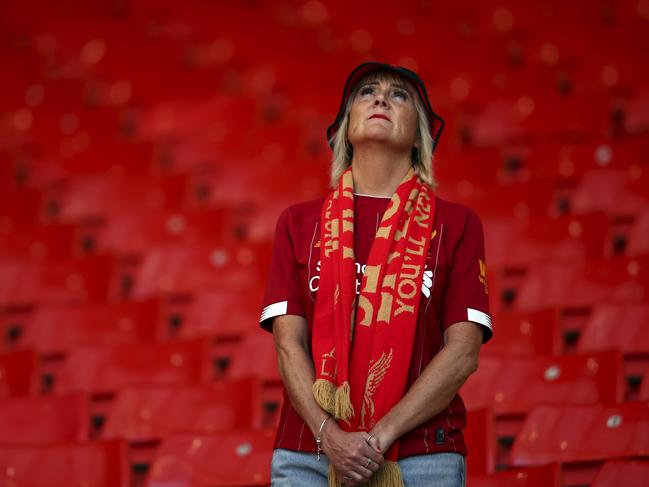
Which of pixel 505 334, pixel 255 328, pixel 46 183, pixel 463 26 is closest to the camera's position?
pixel 505 334

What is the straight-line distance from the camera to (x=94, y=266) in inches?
156

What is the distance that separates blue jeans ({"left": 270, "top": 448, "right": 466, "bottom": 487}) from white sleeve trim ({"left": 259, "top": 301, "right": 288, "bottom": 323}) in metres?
0.23

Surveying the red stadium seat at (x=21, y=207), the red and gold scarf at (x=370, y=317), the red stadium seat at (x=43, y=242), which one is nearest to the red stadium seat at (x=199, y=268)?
the red stadium seat at (x=43, y=242)

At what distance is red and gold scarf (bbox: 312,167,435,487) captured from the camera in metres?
1.85

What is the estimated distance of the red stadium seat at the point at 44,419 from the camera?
2.96 m

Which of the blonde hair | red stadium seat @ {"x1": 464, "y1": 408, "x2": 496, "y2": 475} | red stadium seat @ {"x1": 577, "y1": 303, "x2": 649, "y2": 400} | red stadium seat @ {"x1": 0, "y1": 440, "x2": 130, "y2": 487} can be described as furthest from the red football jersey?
red stadium seat @ {"x1": 577, "y1": 303, "x2": 649, "y2": 400}

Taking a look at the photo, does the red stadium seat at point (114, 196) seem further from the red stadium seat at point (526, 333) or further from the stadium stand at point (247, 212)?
the red stadium seat at point (526, 333)

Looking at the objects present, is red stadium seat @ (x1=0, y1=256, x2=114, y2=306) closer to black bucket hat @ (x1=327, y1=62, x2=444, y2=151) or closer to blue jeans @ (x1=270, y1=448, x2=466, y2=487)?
black bucket hat @ (x1=327, y1=62, x2=444, y2=151)

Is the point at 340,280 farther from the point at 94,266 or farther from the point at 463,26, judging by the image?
the point at 463,26

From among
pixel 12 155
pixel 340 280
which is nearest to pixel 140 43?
pixel 12 155

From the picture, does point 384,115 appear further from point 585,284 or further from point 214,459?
point 585,284

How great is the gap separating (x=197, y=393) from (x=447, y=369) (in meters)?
1.20

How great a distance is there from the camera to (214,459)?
2.59 meters

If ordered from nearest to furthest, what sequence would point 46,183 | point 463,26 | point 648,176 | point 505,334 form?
point 505,334, point 648,176, point 46,183, point 463,26
